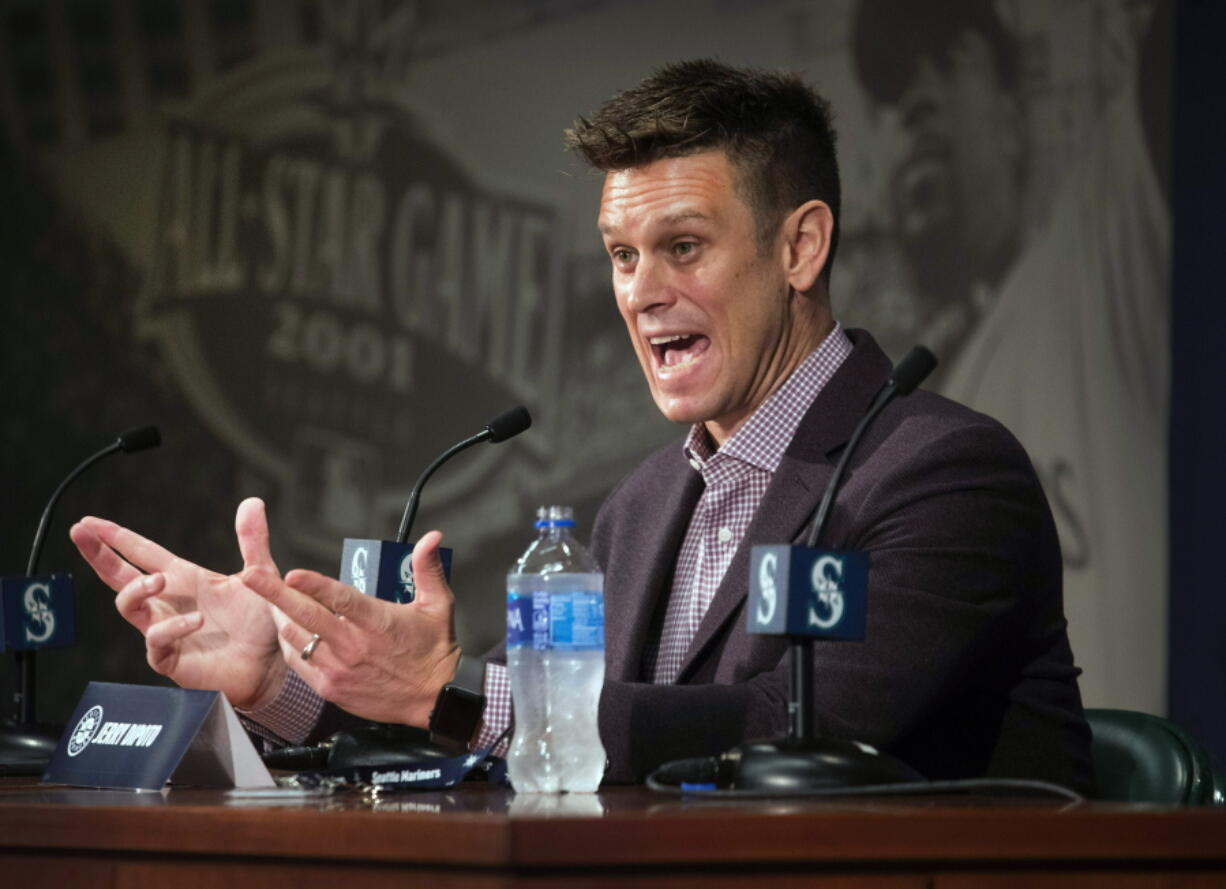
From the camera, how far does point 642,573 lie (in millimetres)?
2426

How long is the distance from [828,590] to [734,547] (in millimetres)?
848

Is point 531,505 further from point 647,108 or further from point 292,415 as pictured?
point 647,108

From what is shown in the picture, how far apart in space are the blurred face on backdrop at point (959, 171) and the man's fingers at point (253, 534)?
2.95 m

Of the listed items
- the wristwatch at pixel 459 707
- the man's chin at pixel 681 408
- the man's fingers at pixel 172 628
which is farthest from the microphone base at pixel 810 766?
the man's chin at pixel 681 408

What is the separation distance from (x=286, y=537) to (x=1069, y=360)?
2285mm

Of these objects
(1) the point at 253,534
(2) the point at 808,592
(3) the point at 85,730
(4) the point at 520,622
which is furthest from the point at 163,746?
(2) the point at 808,592

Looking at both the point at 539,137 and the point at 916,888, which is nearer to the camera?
the point at 916,888

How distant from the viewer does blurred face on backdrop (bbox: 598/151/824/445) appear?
7.94ft

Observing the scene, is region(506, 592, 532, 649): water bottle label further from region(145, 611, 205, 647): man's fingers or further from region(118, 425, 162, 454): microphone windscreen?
region(118, 425, 162, 454): microphone windscreen

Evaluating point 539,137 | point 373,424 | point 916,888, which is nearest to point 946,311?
point 539,137

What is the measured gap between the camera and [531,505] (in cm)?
441

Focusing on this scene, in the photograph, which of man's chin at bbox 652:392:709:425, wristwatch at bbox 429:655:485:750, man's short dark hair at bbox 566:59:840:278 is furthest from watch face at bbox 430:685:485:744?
man's short dark hair at bbox 566:59:840:278

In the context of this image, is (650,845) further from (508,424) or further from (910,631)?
(508,424)

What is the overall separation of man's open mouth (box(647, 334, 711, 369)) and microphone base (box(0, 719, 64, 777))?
106 cm
